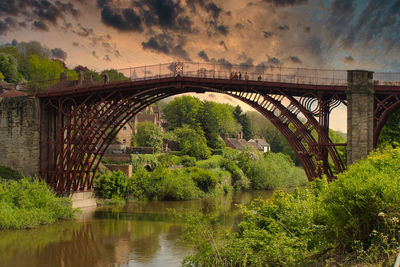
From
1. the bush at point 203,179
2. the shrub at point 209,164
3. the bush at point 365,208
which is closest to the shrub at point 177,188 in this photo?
the bush at point 203,179

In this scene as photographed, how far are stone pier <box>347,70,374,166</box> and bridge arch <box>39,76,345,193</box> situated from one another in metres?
1.10

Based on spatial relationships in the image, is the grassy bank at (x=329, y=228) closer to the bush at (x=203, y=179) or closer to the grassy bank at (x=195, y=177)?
the grassy bank at (x=195, y=177)

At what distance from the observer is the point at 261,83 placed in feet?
84.5

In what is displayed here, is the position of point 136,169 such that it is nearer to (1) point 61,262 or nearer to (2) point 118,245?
(2) point 118,245

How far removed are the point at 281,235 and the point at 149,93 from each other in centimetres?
1971

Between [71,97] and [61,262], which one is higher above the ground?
[71,97]

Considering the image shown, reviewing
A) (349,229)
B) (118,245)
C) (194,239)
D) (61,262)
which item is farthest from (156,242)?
(349,229)

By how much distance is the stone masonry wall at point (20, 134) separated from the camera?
31.8 meters

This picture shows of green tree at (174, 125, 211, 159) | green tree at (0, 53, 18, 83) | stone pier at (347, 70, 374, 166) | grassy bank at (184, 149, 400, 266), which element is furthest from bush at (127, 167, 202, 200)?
green tree at (0, 53, 18, 83)

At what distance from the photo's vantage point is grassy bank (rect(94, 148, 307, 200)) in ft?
118

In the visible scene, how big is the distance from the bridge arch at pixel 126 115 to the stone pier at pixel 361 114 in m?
1.10

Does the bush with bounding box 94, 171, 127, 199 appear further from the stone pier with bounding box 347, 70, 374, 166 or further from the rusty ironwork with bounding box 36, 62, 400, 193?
the stone pier with bounding box 347, 70, 374, 166

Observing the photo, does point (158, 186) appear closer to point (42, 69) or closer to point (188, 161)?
point (188, 161)

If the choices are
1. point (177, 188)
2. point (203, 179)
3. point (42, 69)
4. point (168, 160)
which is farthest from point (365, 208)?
point (42, 69)
